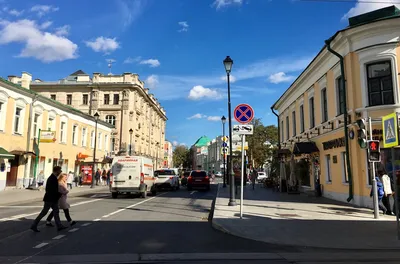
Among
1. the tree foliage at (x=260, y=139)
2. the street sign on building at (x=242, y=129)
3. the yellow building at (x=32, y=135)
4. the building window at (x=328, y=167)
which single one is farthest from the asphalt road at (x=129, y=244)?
the tree foliage at (x=260, y=139)

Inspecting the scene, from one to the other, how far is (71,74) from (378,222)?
64.4 metres

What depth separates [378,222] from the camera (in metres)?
10.6

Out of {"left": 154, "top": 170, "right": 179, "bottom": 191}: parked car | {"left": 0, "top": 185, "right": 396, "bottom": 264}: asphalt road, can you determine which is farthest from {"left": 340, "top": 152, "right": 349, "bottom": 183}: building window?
{"left": 154, "top": 170, "right": 179, "bottom": 191}: parked car

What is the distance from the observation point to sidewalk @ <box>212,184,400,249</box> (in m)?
7.80

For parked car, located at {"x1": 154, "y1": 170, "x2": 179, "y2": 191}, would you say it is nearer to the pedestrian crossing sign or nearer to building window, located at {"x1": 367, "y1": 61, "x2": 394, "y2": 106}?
building window, located at {"x1": 367, "y1": 61, "x2": 394, "y2": 106}

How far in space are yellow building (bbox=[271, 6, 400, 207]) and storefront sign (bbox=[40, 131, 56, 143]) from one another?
65.1ft

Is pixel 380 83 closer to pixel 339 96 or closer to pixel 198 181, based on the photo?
pixel 339 96

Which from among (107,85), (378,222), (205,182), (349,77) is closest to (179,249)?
(378,222)

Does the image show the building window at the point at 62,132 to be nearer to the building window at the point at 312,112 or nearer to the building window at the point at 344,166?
the building window at the point at 312,112

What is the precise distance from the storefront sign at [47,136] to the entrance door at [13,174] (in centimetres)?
244

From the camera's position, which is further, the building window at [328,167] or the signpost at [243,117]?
the building window at [328,167]

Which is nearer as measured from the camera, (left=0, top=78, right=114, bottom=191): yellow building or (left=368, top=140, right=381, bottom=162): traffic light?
(left=368, top=140, right=381, bottom=162): traffic light

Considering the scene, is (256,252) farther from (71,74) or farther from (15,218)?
(71,74)

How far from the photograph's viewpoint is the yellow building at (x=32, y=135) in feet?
80.8
